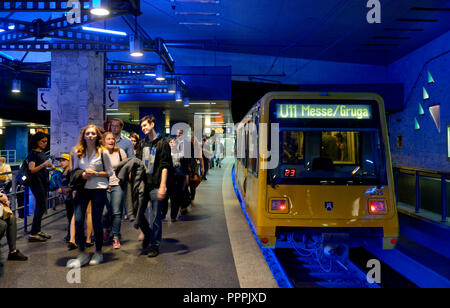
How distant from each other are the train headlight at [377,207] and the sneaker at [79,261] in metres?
3.86

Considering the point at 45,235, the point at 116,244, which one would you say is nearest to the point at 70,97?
the point at 45,235

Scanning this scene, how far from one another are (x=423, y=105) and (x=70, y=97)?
19294 millimetres

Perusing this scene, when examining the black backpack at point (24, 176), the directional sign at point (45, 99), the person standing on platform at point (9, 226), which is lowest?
the person standing on platform at point (9, 226)

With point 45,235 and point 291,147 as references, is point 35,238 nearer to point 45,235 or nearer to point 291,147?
point 45,235

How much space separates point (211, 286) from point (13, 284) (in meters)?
2.18

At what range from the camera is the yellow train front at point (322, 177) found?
5.33 meters

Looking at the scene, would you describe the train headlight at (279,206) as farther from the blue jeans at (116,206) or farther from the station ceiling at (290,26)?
the station ceiling at (290,26)

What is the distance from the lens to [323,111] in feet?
18.0

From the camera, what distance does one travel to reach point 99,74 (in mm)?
10922

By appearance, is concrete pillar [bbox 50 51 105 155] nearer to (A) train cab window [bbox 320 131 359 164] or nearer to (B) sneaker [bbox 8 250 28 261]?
(B) sneaker [bbox 8 250 28 261]
